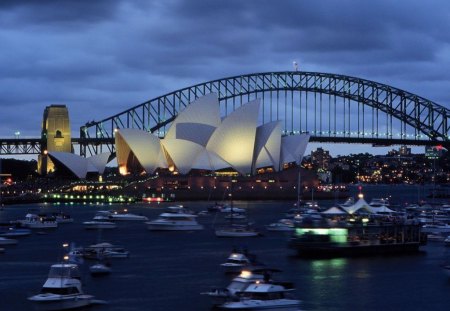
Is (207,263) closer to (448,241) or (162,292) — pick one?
(162,292)

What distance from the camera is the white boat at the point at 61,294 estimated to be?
107 ft

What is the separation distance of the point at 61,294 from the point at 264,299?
694 centimetres

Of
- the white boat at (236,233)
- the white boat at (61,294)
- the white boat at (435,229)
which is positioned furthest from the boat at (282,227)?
the white boat at (61,294)

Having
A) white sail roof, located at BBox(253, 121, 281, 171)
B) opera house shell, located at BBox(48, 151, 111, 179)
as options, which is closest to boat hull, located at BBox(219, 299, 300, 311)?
white sail roof, located at BBox(253, 121, 281, 171)

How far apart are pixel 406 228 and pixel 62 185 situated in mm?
76130

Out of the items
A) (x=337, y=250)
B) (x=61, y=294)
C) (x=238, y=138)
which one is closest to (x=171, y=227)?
(x=337, y=250)

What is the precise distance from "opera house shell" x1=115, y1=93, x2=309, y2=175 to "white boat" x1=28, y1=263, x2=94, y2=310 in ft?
229

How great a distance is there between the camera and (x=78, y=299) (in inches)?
1298

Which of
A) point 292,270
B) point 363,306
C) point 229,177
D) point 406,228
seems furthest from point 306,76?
point 363,306

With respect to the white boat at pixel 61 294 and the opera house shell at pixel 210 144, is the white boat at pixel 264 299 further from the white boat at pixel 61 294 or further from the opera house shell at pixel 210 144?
the opera house shell at pixel 210 144

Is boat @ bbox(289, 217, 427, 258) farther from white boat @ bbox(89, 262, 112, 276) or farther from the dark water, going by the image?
white boat @ bbox(89, 262, 112, 276)

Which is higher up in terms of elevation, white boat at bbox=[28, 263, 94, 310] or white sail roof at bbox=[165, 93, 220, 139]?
white sail roof at bbox=[165, 93, 220, 139]

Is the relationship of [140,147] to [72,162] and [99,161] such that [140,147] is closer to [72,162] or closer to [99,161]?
[72,162]

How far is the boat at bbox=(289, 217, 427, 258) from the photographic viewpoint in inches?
1913
